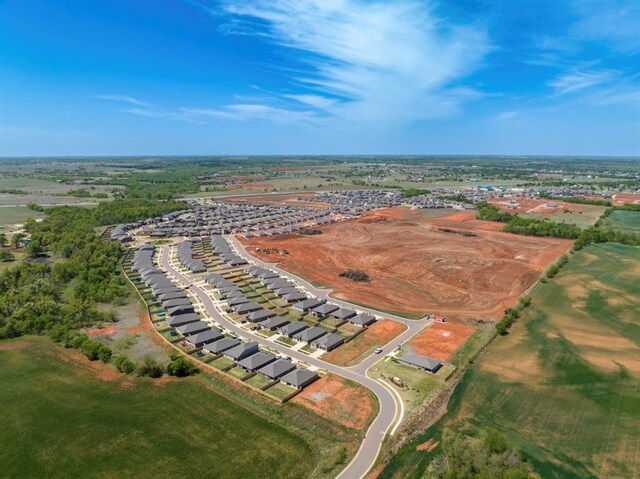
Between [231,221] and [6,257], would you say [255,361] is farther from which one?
[231,221]

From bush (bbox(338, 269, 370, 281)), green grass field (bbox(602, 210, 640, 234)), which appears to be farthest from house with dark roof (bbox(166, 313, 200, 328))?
green grass field (bbox(602, 210, 640, 234))

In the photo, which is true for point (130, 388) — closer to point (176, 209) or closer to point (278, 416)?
point (278, 416)

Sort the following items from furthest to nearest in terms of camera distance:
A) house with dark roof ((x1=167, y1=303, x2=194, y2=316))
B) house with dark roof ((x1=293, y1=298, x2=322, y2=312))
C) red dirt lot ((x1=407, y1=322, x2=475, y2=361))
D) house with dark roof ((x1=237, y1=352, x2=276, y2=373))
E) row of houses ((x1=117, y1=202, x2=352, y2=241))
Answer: row of houses ((x1=117, y1=202, x2=352, y2=241))
house with dark roof ((x1=293, y1=298, x2=322, y2=312))
house with dark roof ((x1=167, y1=303, x2=194, y2=316))
red dirt lot ((x1=407, y1=322, x2=475, y2=361))
house with dark roof ((x1=237, y1=352, x2=276, y2=373))

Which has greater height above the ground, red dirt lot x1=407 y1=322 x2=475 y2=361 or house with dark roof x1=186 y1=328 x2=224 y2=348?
house with dark roof x1=186 y1=328 x2=224 y2=348

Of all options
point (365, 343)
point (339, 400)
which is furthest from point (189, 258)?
point (339, 400)

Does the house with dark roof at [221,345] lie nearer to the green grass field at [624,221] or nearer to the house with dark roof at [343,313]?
the house with dark roof at [343,313]

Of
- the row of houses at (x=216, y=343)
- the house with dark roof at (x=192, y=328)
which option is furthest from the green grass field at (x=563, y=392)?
the house with dark roof at (x=192, y=328)

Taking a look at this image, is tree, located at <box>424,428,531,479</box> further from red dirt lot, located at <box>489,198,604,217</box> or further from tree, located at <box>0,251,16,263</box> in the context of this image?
red dirt lot, located at <box>489,198,604,217</box>
